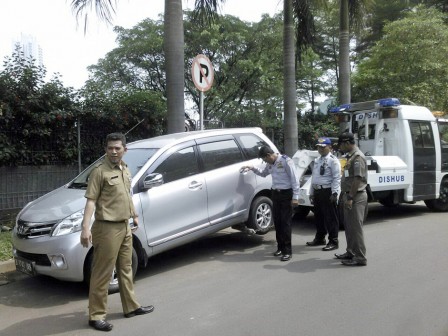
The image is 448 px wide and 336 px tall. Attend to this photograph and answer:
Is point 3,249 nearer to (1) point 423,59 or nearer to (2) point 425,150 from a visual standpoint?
(2) point 425,150

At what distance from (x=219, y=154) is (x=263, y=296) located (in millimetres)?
2541

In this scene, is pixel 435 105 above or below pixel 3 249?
above

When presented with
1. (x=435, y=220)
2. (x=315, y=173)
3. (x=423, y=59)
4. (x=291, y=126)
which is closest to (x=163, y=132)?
(x=291, y=126)

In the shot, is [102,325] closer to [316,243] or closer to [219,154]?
[219,154]

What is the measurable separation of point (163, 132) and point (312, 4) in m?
5.52

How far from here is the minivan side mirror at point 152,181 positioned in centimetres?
543

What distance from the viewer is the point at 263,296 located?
4.90 m

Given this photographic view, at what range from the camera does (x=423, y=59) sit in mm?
16203

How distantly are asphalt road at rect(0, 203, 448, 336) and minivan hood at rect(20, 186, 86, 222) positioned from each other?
1.01 meters

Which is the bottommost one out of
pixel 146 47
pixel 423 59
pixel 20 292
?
pixel 20 292

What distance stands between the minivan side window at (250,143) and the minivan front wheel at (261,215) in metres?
0.74

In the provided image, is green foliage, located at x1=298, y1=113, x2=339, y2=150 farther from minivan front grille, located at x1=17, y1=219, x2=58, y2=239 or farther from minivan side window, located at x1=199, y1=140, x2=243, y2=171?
minivan front grille, located at x1=17, y1=219, x2=58, y2=239

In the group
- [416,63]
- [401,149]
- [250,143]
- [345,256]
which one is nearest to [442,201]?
[401,149]

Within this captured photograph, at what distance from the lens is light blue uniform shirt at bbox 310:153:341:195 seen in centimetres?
681
